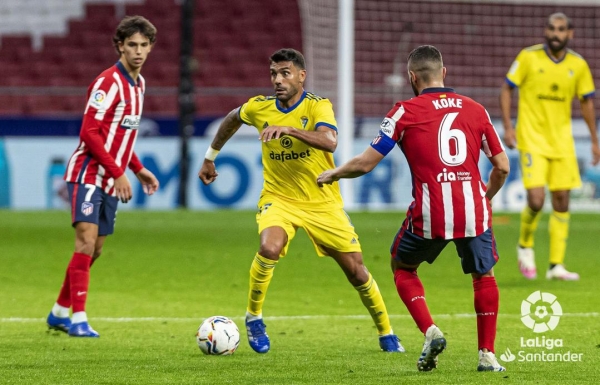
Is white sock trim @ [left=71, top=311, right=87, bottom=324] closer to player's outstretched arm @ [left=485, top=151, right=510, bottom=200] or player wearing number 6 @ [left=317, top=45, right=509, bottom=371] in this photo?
player wearing number 6 @ [left=317, top=45, right=509, bottom=371]

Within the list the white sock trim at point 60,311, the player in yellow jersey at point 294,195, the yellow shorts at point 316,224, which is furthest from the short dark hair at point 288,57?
the white sock trim at point 60,311

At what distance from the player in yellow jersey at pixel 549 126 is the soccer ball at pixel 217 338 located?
4.36 metres

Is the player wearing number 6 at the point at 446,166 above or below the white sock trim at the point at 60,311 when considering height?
above

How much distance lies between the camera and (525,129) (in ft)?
34.0

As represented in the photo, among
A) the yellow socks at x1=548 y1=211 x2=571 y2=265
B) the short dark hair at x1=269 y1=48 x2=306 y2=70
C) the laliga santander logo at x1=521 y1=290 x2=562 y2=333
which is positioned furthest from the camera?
the yellow socks at x1=548 y1=211 x2=571 y2=265

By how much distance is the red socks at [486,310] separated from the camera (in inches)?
224

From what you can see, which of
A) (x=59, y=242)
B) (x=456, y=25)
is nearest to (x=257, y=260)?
(x=59, y=242)

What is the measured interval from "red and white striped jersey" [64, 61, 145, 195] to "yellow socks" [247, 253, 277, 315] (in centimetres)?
120

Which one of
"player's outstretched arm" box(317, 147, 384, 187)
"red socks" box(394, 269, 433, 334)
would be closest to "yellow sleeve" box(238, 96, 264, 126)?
"player's outstretched arm" box(317, 147, 384, 187)

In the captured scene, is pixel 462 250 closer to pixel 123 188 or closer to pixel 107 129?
pixel 123 188

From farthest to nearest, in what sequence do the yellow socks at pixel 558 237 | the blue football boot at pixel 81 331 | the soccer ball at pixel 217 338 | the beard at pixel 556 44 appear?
1. the beard at pixel 556 44
2. the yellow socks at pixel 558 237
3. the blue football boot at pixel 81 331
4. the soccer ball at pixel 217 338

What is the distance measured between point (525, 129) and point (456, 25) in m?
10.8

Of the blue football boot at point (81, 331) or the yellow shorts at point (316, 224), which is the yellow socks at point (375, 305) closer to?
the yellow shorts at point (316, 224)

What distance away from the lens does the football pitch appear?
19.0ft
